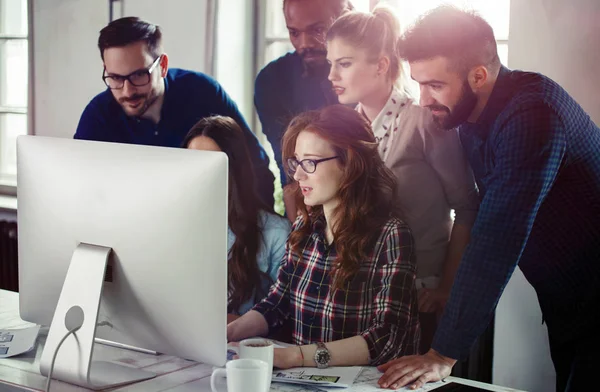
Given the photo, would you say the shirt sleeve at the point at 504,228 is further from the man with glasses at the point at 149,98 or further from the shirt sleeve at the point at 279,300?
the man with glasses at the point at 149,98

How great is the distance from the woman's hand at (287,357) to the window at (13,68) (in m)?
2.47

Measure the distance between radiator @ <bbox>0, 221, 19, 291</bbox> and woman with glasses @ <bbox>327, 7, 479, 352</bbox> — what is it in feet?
7.09

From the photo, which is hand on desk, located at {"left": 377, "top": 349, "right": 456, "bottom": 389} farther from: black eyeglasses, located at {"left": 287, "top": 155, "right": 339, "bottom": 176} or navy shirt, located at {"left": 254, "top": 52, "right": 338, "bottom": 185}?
navy shirt, located at {"left": 254, "top": 52, "right": 338, "bottom": 185}

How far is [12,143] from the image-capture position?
4039mm

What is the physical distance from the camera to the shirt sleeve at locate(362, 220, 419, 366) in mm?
2340

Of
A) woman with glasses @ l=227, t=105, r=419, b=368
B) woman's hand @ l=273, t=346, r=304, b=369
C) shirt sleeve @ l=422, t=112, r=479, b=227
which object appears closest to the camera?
woman's hand @ l=273, t=346, r=304, b=369

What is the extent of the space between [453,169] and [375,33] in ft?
1.80

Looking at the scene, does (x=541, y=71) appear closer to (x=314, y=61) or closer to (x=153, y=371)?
(x=314, y=61)

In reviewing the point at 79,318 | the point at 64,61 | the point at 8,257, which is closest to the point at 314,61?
the point at 79,318

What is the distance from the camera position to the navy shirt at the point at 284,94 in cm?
267

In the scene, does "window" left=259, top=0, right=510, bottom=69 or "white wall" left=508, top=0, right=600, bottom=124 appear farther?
"window" left=259, top=0, right=510, bottom=69

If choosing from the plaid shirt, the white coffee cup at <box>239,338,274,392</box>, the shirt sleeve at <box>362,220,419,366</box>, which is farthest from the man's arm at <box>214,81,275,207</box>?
the white coffee cup at <box>239,338,274,392</box>

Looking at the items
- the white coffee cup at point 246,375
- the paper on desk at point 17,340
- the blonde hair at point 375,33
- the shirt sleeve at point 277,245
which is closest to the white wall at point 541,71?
the blonde hair at point 375,33

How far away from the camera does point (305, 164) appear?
269 cm
